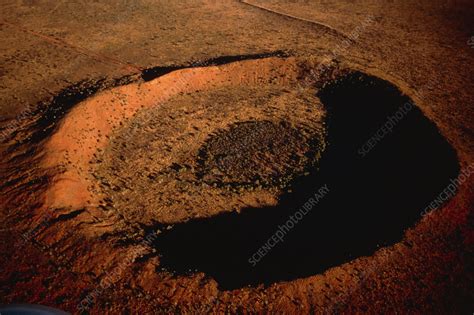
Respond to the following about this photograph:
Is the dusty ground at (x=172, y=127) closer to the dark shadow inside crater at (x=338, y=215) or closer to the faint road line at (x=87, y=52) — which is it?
the faint road line at (x=87, y=52)

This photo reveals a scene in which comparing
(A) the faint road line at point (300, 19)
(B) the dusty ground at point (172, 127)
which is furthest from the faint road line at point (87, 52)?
(A) the faint road line at point (300, 19)

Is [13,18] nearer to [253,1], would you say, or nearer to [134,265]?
[253,1]

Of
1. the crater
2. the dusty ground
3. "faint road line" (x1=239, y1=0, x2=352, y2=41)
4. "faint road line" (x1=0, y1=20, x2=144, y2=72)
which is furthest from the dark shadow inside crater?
"faint road line" (x1=0, y1=20, x2=144, y2=72)

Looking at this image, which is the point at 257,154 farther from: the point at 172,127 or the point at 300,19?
the point at 300,19

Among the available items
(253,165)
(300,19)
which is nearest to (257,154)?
(253,165)

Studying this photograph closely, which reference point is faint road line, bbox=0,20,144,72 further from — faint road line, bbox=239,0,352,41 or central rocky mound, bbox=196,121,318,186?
faint road line, bbox=239,0,352,41

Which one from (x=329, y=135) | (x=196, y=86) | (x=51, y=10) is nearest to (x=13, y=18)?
(x=51, y=10)
